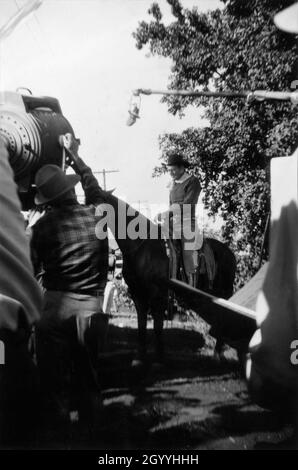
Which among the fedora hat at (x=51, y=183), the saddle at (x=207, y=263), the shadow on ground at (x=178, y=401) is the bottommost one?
the shadow on ground at (x=178, y=401)

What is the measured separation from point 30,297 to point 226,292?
3407 millimetres

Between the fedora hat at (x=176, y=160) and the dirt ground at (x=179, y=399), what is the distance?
1.05 meters

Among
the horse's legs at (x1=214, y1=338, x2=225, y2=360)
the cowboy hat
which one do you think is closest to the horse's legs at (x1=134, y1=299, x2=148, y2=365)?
the horse's legs at (x1=214, y1=338, x2=225, y2=360)

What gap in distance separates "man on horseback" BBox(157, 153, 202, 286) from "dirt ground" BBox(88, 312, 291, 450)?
44 centimetres

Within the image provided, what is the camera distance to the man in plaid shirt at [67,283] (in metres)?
2.02

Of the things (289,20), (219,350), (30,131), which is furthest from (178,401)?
(289,20)

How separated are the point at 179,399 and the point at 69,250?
1006 millimetres

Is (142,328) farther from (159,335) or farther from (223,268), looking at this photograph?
(223,268)

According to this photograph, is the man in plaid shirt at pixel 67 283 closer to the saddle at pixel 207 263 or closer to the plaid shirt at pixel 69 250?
the plaid shirt at pixel 69 250

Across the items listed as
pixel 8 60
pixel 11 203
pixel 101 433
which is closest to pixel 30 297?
pixel 11 203

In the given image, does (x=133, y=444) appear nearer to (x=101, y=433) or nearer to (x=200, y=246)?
(x=101, y=433)

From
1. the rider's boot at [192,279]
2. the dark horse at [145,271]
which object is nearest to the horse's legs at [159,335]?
the dark horse at [145,271]

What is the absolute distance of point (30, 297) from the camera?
0.53m

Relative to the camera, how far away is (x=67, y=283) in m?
2.05
